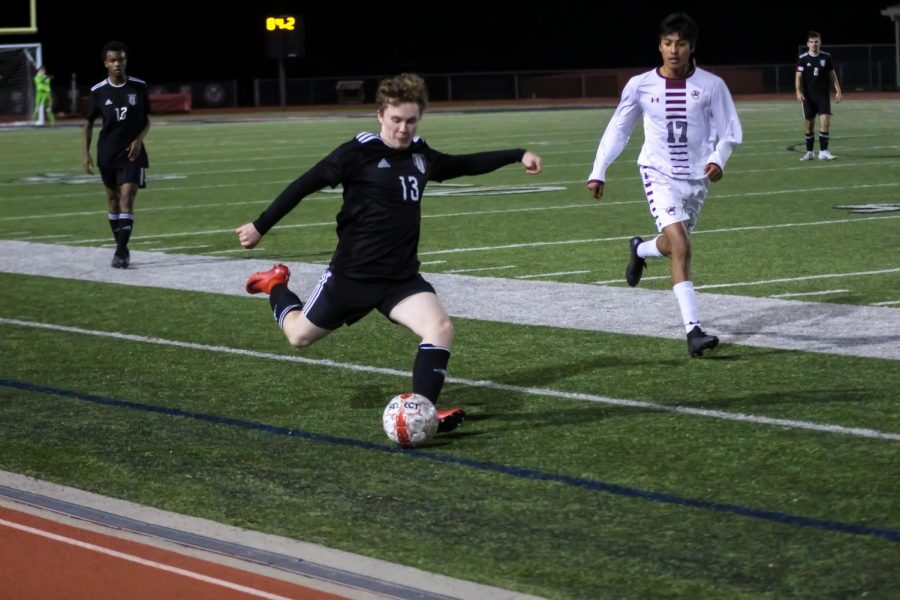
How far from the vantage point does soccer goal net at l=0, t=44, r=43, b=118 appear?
48156 millimetres

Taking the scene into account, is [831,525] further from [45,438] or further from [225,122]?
[225,122]

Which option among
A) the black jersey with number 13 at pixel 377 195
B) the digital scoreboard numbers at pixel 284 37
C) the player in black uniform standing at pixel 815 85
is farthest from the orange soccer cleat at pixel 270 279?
the digital scoreboard numbers at pixel 284 37

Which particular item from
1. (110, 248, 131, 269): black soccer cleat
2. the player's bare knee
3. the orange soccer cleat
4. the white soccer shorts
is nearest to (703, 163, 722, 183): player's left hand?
the white soccer shorts

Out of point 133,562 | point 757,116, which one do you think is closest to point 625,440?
point 133,562

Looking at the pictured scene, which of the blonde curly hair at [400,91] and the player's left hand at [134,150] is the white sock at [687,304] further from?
the player's left hand at [134,150]

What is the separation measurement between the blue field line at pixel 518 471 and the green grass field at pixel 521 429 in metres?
0.01

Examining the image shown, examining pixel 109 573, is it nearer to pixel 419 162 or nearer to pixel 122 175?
pixel 419 162

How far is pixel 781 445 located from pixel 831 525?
1.25 meters

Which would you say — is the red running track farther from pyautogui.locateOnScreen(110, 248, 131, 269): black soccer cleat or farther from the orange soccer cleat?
pyautogui.locateOnScreen(110, 248, 131, 269): black soccer cleat

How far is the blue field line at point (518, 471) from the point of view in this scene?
5.53m

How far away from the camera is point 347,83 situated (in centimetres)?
6359

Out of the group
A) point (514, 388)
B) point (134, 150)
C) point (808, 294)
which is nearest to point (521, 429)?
point (514, 388)

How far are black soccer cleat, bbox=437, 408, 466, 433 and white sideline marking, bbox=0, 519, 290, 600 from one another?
6.51 ft

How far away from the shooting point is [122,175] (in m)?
14.2
